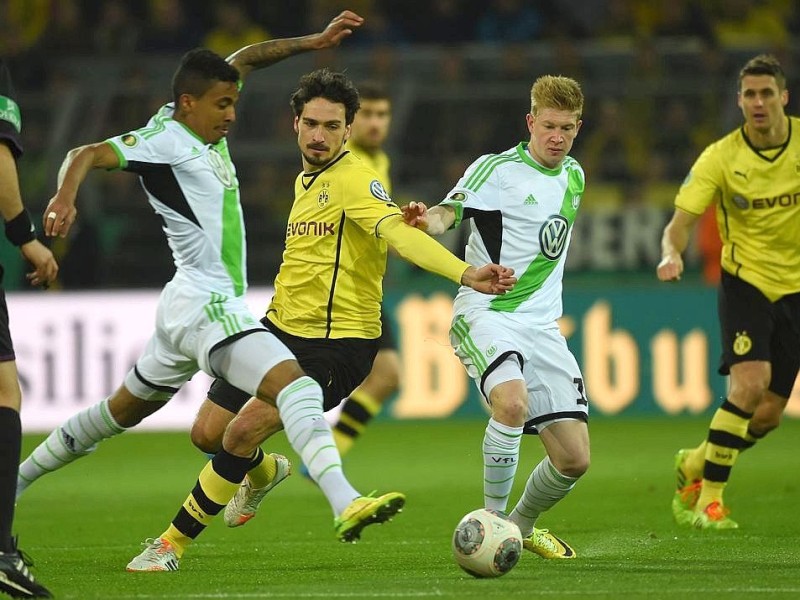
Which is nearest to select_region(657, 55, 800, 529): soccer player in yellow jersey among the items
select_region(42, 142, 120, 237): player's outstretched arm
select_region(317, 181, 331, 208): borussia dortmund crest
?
select_region(317, 181, 331, 208): borussia dortmund crest

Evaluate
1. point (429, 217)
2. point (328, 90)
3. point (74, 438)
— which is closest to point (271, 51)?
point (328, 90)

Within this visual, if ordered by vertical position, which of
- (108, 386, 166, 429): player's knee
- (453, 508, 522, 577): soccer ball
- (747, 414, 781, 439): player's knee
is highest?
(108, 386, 166, 429): player's knee

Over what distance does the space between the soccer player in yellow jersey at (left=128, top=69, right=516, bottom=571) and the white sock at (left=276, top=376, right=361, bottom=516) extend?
74cm

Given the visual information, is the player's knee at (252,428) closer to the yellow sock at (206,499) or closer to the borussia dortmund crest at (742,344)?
the yellow sock at (206,499)

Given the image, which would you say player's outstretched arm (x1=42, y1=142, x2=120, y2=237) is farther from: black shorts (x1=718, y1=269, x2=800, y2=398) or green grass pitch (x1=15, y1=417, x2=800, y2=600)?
black shorts (x1=718, y1=269, x2=800, y2=398)

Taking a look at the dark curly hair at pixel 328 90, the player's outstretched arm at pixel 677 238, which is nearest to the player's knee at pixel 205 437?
the dark curly hair at pixel 328 90

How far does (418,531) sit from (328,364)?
165 centimetres

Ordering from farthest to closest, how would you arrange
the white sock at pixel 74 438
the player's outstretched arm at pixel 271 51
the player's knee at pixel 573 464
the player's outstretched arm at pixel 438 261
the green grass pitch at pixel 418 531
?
the player's outstretched arm at pixel 271 51, the white sock at pixel 74 438, the player's knee at pixel 573 464, the player's outstretched arm at pixel 438 261, the green grass pitch at pixel 418 531

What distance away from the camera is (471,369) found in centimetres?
700

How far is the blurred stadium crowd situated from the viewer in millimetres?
15195

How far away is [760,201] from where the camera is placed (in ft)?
27.6

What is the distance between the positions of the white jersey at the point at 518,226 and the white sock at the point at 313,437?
1.38 meters

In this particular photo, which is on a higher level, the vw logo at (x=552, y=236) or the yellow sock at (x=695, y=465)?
the vw logo at (x=552, y=236)

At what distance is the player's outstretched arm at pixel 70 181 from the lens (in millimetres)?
5914
